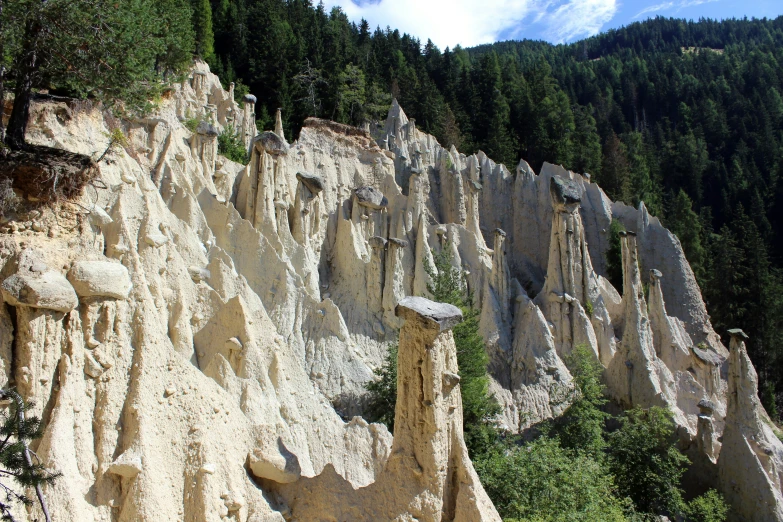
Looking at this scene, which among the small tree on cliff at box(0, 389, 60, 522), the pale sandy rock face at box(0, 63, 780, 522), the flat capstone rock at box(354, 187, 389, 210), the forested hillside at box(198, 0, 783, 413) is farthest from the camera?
the forested hillside at box(198, 0, 783, 413)

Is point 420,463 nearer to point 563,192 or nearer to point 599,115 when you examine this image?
point 563,192

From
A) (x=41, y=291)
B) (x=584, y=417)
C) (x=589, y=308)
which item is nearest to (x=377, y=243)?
(x=584, y=417)

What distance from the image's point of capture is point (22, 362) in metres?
6.71

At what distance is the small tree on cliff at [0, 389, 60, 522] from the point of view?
5.26 meters

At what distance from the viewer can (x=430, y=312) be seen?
29.0 ft

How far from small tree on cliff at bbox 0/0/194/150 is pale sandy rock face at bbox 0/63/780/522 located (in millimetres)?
733

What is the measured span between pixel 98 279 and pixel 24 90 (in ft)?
14.4

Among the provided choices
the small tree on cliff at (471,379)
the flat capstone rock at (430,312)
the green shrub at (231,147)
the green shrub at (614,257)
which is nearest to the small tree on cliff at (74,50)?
the flat capstone rock at (430,312)

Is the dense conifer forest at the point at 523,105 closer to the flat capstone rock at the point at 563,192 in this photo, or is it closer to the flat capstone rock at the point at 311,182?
the flat capstone rock at the point at 311,182

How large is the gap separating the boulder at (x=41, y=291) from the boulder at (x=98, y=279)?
0.22 m

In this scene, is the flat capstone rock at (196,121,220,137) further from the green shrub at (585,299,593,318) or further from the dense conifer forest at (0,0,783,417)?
the green shrub at (585,299,593,318)

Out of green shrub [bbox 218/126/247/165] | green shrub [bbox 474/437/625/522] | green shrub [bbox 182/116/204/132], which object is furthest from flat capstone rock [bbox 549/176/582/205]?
green shrub [bbox 182/116/204/132]

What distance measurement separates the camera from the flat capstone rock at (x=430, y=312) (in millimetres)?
8812

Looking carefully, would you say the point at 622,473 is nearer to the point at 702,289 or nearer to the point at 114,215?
the point at 114,215
